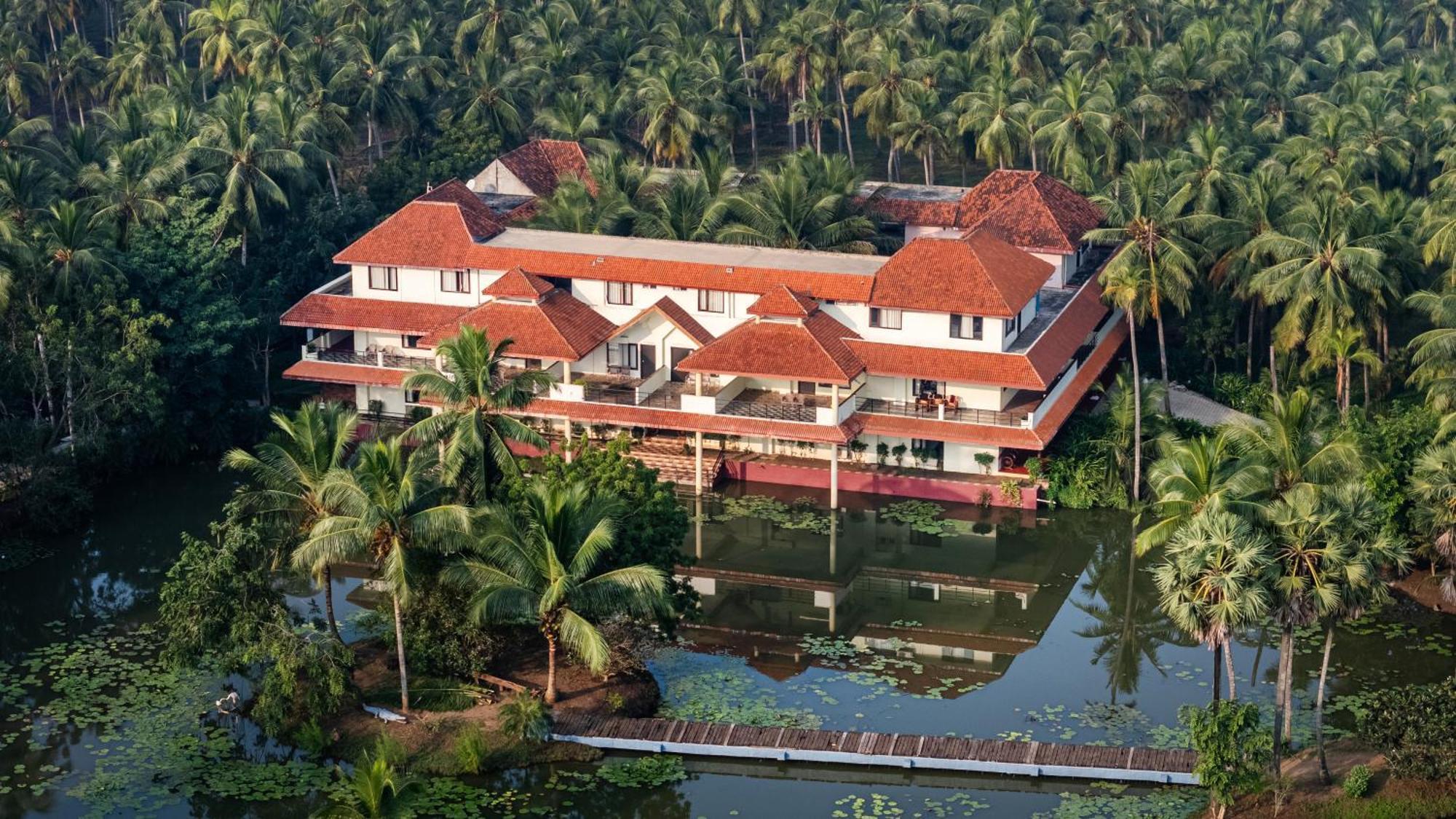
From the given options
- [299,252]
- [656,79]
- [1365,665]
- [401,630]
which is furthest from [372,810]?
[656,79]

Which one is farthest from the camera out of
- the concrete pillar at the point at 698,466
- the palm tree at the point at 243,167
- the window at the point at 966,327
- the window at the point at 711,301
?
the palm tree at the point at 243,167

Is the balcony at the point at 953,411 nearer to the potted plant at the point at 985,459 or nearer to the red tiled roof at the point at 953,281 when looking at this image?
the potted plant at the point at 985,459

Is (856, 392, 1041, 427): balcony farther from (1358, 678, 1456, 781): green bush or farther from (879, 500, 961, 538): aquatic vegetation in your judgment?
(1358, 678, 1456, 781): green bush

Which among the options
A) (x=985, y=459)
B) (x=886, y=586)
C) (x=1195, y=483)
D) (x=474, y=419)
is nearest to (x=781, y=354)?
(x=985, y=459)

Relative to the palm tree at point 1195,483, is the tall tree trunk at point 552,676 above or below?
below

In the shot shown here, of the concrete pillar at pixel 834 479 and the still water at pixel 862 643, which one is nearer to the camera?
the still water at pixel 862 643

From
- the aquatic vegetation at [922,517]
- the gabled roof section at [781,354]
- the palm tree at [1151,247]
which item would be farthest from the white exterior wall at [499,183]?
the aquatic vegetation at [922,517]

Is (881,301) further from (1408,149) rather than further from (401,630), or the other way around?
(1408,149)

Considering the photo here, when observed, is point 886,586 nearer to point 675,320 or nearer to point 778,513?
point 778,513
